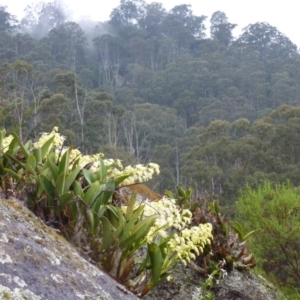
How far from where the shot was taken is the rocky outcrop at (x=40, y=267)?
1833 mm

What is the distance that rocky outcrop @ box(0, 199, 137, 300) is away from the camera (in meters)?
1.83

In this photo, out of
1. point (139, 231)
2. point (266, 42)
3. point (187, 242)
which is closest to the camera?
point (139, 231)

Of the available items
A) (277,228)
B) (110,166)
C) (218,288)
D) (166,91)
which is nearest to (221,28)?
(166,91)

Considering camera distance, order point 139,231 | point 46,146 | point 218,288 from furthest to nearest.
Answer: point 218,288, point 46,146, point 139,231

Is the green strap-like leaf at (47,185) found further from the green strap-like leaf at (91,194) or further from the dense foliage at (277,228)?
the dense foliage at (277,228)

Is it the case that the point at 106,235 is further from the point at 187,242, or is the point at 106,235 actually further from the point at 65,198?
the point at 187,242

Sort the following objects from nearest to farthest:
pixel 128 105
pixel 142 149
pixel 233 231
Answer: pixel 233 231 < pixel 142 149 < pixel 128 105

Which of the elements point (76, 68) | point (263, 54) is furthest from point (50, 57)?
point (263, 54)

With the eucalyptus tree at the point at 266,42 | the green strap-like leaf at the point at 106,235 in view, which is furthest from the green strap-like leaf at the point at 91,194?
the eucalyptus tree at the point at 266,42

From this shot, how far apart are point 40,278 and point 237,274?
7.70 ft

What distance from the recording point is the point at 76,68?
6272 centimetres

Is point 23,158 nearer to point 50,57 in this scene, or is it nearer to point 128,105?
point 128,105

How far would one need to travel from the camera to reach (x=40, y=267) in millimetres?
2012

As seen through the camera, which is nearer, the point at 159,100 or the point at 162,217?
the point at 162,217
